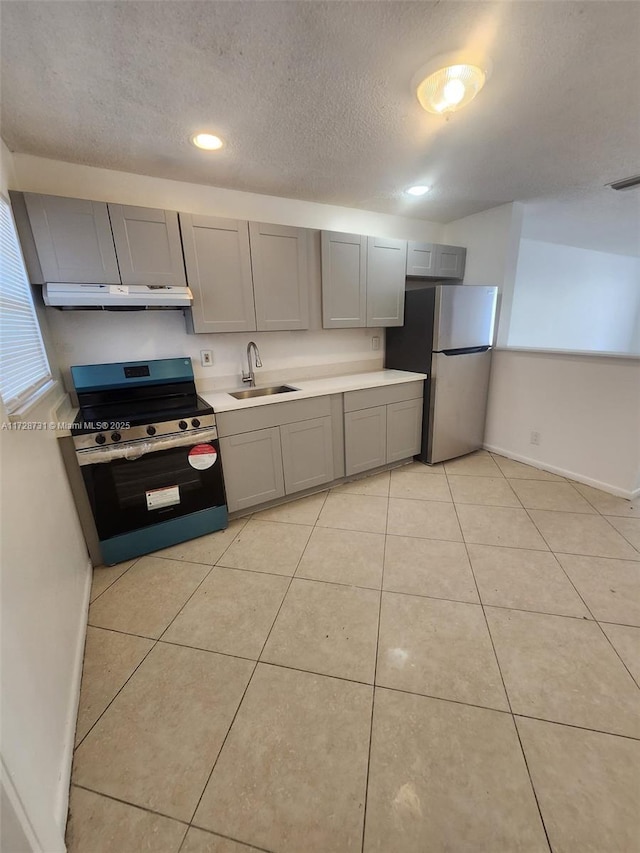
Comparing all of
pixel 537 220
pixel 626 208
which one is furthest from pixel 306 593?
pixel 626 208

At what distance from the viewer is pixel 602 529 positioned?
6.94 ft

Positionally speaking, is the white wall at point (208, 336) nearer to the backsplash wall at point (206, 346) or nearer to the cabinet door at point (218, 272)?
the backsplash wall at point (206, 346)

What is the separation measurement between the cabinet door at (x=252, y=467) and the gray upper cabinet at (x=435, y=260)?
204cm

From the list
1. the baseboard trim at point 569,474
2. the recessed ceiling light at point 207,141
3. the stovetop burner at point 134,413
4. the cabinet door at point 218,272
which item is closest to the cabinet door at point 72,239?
the cabinet door at point 218,272

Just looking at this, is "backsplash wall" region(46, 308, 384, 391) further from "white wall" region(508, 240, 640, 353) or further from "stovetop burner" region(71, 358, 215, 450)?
"white wall" region(508, 240, 640, 353)

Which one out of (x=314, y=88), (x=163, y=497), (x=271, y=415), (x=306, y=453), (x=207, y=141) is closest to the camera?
(x=314, y=88)

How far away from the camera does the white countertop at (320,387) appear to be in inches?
86.5

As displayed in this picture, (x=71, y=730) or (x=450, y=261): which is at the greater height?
(x=450, y=261)

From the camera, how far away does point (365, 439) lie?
9.07ft

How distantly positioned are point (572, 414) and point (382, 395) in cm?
161

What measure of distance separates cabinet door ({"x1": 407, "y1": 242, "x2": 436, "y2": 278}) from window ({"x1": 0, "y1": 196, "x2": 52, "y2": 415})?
2753mm

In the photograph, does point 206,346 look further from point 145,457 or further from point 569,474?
point 569,474

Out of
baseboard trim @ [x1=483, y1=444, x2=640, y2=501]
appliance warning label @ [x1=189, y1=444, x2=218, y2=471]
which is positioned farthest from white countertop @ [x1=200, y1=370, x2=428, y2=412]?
baseboard trim @ [x1=483, y1=444, x2=640, y2=501]

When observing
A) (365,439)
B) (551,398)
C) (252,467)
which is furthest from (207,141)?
(551,398)
